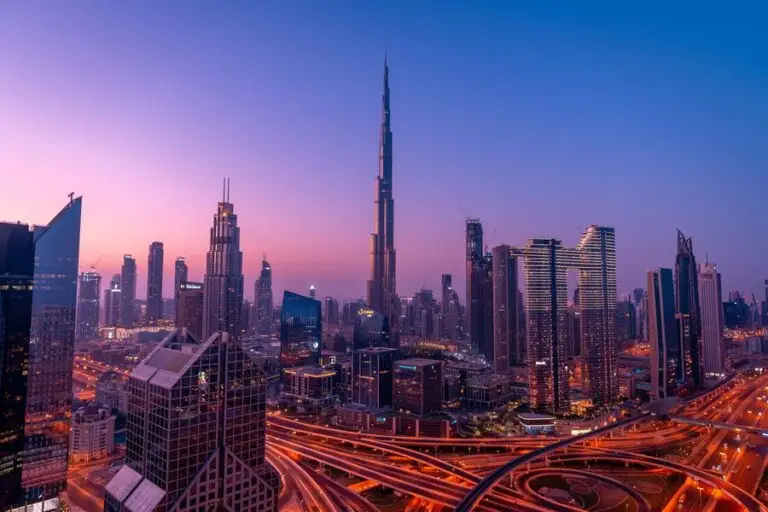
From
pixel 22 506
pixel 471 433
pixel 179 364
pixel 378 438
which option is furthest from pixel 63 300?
pixel 471 433

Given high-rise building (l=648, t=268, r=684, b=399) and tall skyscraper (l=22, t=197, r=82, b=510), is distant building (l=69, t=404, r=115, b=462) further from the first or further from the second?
high-rise building (l=648, t=268, r=684, b=399)

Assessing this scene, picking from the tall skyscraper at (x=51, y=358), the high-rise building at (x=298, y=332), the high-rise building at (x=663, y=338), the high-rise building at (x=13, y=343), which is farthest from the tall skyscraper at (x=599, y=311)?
the high-rise building at (x=13, y=343)

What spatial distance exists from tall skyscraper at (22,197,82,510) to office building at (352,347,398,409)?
7059cm

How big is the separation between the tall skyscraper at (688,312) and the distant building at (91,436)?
14079cm

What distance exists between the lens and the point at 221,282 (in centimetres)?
17825

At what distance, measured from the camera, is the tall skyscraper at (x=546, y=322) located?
11994 centimetres

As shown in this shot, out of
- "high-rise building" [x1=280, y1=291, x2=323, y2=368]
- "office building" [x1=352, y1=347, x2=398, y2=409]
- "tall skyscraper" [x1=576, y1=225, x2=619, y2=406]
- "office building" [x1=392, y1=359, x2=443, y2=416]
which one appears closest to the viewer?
"office building" [x1=392, y1=359, x2=443, y2=416]

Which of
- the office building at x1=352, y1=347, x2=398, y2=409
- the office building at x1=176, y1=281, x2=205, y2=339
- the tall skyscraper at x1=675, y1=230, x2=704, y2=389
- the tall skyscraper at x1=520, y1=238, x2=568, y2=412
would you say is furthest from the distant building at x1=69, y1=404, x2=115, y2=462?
the tall skyscraper at x1=675, y1=230, x2=704, y2=389

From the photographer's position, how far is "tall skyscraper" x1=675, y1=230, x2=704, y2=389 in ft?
461

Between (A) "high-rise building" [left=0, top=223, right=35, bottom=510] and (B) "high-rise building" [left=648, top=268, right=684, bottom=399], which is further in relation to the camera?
(B) "high-rise building" [left=648, top=268, right=684, bottom=399]

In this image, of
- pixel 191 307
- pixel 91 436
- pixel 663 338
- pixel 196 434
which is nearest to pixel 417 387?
pixel 91 436

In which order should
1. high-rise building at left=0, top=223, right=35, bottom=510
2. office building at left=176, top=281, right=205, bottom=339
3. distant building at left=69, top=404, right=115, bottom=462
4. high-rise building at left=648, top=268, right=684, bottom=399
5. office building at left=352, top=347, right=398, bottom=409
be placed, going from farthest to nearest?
office building at left=176, top=281, right=205, bottom=339 → high-rise building at left=648, top=268, right=684, bottom=399 → office building at left=352, top=347, right=398, bottom=409 → distant building at left=69, top=404, right=115, bottom=462 → high-rise building at left=0, top=223, right=35, bottom=510

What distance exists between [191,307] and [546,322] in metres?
119

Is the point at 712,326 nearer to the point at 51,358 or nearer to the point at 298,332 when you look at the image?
the point at 298,332
